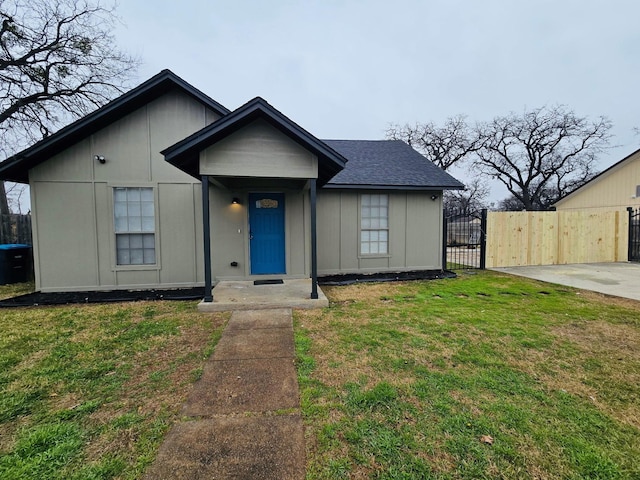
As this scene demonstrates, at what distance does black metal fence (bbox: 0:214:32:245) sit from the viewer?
892 cm

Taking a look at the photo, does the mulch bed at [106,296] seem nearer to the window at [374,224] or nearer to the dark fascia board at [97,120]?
the window at [374,224]

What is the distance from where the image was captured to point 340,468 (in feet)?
A: 5.67

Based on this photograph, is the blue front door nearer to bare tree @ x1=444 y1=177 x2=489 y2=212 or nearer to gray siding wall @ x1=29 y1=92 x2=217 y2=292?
gray siding wall @ x1=29 y1=92 x2=217 y2=292

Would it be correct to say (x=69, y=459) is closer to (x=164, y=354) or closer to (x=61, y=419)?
(x=61, y=419)

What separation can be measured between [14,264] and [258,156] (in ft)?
24.1

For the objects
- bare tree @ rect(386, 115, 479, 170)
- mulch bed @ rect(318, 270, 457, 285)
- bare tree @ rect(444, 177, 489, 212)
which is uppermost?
bare tree @ rect(386, 115, 479, 170)

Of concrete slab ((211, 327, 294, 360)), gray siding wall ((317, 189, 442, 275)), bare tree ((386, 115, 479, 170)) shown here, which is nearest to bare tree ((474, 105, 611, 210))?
bare tree ((386, 115, 479, 170))

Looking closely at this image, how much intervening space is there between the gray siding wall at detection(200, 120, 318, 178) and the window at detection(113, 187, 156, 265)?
260 centimetres

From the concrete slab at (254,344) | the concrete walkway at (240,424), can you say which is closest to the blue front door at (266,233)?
the concrete slab at (254,344)

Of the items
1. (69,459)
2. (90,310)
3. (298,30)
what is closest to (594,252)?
(69,459)

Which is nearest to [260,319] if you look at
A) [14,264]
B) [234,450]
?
[234,450]

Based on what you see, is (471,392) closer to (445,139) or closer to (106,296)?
(106,296)

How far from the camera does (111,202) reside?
6.37 metres

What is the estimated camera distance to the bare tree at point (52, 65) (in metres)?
10.1
